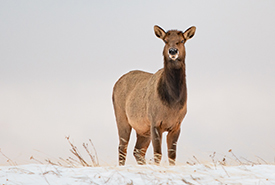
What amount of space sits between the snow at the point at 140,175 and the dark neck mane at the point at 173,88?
2801mm

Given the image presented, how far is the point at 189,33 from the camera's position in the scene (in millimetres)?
9062

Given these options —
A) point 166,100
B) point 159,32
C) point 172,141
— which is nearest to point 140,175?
point 166,100

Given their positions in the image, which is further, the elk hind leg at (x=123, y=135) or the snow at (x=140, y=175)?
the elk hind leg at (x=123, y=135)

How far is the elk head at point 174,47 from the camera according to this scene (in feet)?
27.3

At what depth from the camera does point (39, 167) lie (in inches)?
235

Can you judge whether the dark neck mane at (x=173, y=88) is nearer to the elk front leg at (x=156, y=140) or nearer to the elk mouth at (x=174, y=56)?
the elk mouth at (x=174, y=56)

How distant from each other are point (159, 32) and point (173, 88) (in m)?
1.30

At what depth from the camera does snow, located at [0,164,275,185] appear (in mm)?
5184

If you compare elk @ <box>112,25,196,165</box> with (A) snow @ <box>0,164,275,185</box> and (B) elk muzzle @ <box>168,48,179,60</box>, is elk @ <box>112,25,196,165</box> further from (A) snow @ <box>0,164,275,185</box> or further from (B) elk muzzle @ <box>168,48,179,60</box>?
(A) snow @ <box>0,164,275,185</box>

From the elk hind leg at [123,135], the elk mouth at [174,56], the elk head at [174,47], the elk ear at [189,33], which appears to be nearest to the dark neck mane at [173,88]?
the elk head at [174,47]

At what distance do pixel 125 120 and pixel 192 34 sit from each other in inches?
105

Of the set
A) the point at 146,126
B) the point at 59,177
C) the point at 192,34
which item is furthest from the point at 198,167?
the point at 192,34

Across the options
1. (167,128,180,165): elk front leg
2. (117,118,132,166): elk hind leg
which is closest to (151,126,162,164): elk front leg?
(167,128,180,165): elk front leg

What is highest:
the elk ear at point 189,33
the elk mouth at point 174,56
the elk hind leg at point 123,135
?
the elk ear at point 189,33
